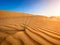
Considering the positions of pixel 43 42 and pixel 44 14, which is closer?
pixel 43 42

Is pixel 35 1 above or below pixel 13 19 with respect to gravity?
above

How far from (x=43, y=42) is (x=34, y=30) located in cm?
26

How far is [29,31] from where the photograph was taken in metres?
1.66

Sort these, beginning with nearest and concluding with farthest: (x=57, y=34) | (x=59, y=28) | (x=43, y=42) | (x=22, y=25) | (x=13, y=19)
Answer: (x=43, y=42)
(x=57, y=34)
(x=59, y=28)
(x=22, y=25)
(x=13, y=19)

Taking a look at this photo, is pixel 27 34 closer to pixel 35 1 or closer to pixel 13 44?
pixel 13 44

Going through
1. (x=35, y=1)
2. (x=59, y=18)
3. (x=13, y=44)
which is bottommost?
(x=13, y=44)

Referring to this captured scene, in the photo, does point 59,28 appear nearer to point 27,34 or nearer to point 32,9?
point 27,34

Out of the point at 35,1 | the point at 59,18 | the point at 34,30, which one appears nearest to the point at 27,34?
the point at 34,30

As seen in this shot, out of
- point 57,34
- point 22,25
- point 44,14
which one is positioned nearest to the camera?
point 57,34

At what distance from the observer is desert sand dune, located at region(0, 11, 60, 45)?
150cm

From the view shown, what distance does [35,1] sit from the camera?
88.8 inches

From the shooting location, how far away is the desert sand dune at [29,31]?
59.2 inches

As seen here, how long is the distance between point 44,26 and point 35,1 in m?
0.64

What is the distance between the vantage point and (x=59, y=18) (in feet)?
6.50
